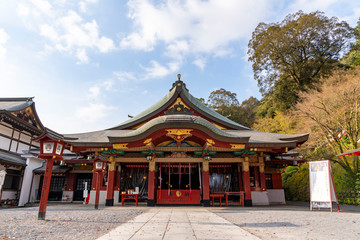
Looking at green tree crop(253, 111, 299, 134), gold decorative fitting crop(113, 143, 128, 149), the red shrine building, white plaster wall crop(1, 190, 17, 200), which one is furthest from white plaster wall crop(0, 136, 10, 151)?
green tree crop(253, 111, 299, 134)

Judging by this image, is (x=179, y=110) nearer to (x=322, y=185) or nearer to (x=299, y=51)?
(x=322, y=185)

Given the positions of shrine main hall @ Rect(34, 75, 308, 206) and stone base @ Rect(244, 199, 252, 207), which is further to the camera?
stone base @ Rect(244, 199, 252, 207)

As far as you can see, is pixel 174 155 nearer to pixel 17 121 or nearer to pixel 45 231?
pixel 45 231

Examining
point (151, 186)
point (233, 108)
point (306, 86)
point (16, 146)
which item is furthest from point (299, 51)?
point (16, 146)

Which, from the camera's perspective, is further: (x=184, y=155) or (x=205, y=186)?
(x=184, y=155)

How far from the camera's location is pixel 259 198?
13867mm

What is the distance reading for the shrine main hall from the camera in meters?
12.1

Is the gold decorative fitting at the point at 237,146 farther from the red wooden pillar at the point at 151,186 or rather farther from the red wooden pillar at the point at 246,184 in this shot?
the red wooden pillar at the point at 151,186

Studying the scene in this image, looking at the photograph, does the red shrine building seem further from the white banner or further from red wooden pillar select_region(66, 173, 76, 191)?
red wooden pillar select_region(66, 173, 76, 191)

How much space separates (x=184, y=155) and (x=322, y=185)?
7529 mm

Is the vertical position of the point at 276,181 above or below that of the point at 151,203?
above

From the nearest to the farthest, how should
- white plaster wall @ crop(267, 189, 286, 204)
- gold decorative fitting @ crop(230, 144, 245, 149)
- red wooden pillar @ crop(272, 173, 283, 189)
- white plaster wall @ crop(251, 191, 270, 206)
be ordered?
1. gold decorative fitting @ crop(230, 144, 245, 149)
2. white plaster wall @ crop(251, 191, 270, 206)
3. white plaster wall @ crop(267, 189, 286, 204)
4. red wooden pillar @ crop(272, 173, 283, 189)

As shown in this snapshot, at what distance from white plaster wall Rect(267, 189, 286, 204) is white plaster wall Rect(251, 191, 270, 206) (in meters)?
2.53

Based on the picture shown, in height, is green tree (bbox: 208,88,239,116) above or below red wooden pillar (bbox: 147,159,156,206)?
above
